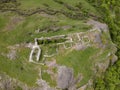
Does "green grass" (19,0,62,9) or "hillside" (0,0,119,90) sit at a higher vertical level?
"green grass" (19,0,62,9)

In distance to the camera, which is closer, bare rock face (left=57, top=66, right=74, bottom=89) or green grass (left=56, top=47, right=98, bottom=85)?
bare rock face (left=57, top=66, right=74, bottom=89)

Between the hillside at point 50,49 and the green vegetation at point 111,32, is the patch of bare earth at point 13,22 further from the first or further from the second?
the green vegetation at point 111,32

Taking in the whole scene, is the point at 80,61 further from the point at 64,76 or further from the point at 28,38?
the point at 28,38

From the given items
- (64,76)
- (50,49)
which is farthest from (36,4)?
(64,76)

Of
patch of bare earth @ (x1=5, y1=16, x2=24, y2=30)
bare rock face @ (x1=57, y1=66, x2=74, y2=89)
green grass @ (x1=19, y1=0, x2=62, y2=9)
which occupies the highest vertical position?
green grass @ (x1=19, y1=0, x2=62, y2=9)

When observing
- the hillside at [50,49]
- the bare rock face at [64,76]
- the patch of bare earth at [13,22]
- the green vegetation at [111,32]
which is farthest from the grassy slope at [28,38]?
the green vegetation at [111,32]

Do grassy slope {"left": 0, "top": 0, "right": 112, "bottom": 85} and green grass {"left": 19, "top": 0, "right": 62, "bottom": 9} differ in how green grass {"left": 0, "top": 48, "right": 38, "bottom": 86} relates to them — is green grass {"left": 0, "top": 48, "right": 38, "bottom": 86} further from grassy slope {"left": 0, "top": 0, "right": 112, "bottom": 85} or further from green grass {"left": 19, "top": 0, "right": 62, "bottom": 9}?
green grass {"left": 19, "top": 0, "right": 62, "bottom": 9}

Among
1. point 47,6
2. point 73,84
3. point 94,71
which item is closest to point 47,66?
point 73,84

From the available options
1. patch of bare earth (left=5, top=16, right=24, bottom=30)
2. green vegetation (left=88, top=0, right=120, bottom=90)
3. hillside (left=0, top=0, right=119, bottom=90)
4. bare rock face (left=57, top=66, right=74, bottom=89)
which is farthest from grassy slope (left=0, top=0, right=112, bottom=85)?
green vegetation (left=88, top=0, right=120, bottom=90)
